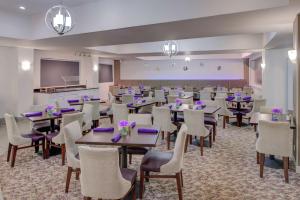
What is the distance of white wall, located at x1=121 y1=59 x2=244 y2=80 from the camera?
1400cm

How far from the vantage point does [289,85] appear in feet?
28.0

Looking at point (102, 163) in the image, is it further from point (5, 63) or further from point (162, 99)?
point (162, 99)

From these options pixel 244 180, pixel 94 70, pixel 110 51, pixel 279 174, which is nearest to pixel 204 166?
pixel 244 180

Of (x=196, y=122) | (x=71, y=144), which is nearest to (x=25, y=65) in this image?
(x=71, y=144)

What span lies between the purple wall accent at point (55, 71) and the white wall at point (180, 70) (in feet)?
16.3

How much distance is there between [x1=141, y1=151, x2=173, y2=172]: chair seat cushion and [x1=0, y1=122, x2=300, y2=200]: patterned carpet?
17.6 inches

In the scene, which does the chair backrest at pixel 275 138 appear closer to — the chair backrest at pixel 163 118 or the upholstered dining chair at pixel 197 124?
the upholstered dining chair at pixel 197 124

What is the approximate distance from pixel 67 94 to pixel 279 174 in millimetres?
8382

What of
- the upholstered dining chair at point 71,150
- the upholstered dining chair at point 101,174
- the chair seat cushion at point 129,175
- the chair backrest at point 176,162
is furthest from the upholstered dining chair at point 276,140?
the upholstered dining chair at point 71,150

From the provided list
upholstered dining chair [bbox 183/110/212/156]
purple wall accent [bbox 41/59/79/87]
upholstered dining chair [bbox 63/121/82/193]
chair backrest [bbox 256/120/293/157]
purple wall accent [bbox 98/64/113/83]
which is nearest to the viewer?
upholstered dining chair [bbox 63/121/82/193]

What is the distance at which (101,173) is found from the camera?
2396 millimetres

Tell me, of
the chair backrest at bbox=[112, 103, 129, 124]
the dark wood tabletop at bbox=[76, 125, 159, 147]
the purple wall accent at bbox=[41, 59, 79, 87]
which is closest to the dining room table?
the dark wood tabletop at bbox=[76, 125, 159, 147]

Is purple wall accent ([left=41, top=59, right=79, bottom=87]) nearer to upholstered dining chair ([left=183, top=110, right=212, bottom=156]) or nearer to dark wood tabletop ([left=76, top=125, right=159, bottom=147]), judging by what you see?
upholstered dining chair ([left=183, top=110, right=212, bottom=156])

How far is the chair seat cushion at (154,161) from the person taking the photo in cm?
306
